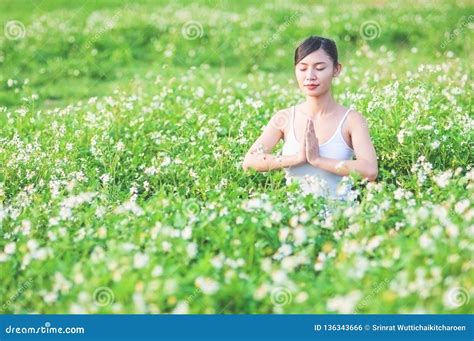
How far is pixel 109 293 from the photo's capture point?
4.46m

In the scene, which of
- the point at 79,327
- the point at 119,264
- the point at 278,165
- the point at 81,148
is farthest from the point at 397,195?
the point at 81,148

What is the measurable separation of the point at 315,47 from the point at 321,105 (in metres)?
0.46

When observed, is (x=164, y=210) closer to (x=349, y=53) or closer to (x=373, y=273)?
(x=373, y=273)

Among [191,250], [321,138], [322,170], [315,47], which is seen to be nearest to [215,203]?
[191,250]

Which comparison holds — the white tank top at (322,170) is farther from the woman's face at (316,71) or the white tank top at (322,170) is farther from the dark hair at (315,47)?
the dark hair at (315,47)

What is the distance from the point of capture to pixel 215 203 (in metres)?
5.31

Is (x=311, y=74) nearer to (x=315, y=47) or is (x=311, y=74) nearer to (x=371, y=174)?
(x=315, y=47)

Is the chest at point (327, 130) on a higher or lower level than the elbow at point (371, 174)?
higher

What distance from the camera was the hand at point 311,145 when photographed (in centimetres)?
560

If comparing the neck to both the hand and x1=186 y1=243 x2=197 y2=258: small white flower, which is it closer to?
the hand

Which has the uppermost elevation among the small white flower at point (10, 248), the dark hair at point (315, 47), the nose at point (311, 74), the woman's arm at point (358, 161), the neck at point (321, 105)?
the dark hair at point (315, 47)

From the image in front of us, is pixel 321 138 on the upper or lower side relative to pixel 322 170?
upper

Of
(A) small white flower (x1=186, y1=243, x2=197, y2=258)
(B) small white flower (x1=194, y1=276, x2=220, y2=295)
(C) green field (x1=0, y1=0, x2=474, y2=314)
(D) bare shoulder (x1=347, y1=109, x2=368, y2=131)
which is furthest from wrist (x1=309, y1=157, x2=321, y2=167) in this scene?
(B) small white flower (x1=194, y1=276, x2=220, y2=295)

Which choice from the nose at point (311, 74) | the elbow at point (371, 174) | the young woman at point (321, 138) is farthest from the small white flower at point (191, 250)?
the nose at point (311, 74)
